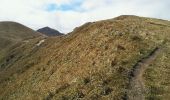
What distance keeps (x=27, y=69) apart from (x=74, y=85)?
31.6 metres

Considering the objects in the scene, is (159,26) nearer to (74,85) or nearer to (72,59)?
(72,59)

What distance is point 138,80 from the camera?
53.1 m

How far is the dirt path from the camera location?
161 ft

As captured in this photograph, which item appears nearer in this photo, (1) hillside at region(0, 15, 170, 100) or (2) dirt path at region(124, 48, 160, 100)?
(2) dirt path at region(124, 48, 160, 100)

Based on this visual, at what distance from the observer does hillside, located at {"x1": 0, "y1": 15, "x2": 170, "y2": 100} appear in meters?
52.4

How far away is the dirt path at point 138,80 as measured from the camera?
49062 millimetres

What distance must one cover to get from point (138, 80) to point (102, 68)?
8970mm

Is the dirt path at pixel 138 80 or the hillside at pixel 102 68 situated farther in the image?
the hillside at pixel 102 68

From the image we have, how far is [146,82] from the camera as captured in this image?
52.0 meters

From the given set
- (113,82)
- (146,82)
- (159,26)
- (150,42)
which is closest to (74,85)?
(113,82)

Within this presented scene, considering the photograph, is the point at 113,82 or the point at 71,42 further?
the point at 71,42

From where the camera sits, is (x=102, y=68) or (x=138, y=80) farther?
(x=102, y=68)

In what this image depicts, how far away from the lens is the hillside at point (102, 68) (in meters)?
52.4

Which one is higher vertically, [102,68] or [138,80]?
[102,68]
